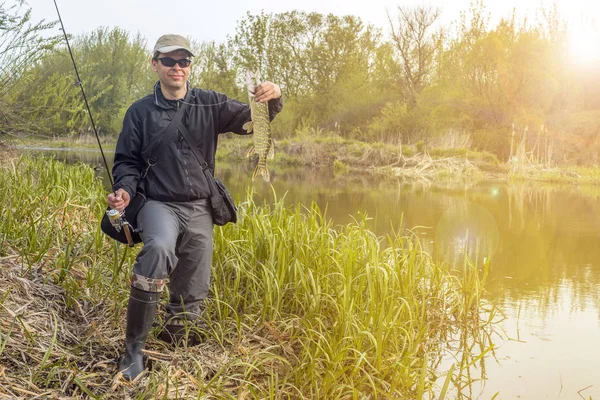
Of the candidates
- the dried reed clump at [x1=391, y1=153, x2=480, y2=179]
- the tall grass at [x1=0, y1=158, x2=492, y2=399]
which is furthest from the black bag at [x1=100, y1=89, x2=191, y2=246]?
the dried reed clump at [x1=391, y1=153, x2=480, y2=179]

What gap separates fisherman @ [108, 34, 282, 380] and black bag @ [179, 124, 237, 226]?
4 cm

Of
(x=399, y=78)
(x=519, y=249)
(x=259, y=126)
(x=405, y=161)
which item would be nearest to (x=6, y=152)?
(x=259, y=126)

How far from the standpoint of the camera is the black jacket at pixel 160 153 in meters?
3.14

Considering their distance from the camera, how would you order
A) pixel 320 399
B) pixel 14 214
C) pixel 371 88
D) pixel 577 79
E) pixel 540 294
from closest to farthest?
pixel 320 399 < pixel 14 214 < pixel 540 294 < pixel 577 79 < pixel 371 88

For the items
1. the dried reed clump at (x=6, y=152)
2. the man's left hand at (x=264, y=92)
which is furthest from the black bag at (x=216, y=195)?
the dried reed clump at (x=6, y=152)

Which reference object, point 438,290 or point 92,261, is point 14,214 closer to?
point 92,261

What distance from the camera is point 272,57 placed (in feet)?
102

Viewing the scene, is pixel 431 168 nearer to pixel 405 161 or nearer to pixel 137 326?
pixel 405 161

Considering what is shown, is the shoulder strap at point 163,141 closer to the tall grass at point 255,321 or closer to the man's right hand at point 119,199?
the man's right hand at point 119,199

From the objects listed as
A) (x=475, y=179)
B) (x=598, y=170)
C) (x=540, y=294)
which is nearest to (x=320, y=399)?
(x=540, y=294)

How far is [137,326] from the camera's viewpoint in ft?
9.49

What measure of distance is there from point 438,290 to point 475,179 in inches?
575

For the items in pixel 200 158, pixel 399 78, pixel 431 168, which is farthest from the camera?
pixel 399 78

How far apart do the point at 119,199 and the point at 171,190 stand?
0.29 meters
